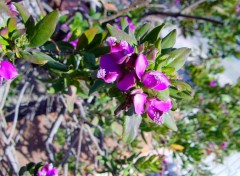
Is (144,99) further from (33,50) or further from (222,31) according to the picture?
(222,31)

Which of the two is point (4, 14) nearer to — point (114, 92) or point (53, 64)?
point (53, 64)

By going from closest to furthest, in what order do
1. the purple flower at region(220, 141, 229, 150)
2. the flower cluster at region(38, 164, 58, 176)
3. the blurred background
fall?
1. the flower cluster at region(38, 164, 58, 176)
2. the blurred background
3. the purple flower at region(220, 141, 229, 150)

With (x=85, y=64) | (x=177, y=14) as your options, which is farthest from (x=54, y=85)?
(x=177, y=14)

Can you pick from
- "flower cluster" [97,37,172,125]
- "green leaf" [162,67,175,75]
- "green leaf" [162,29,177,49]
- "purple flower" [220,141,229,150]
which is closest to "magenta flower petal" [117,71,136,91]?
"flower cluster" [97,37,172,125]

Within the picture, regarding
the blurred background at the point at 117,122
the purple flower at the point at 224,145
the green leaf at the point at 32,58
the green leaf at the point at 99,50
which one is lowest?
the purple flower at the point at 224,145

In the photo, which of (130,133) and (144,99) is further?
(130,133)

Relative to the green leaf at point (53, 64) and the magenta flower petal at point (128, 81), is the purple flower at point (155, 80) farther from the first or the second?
the green leaf at point (53, 64)

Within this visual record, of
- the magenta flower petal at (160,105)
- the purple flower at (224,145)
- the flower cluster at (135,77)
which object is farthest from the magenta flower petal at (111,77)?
the purple flower at (224,145)

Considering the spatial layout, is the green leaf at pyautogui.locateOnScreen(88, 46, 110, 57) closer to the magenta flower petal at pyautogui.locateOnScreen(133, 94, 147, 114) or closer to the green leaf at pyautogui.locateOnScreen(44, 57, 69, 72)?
the green leaf at pyautogui.locateOnScreen(44, 57, 69, 72)
